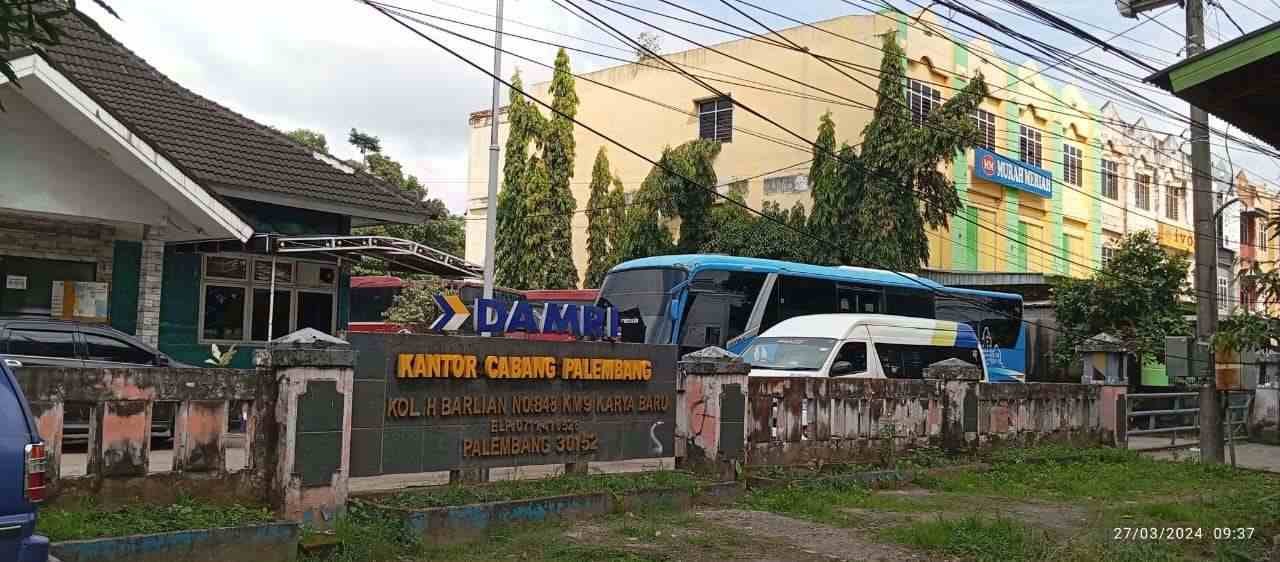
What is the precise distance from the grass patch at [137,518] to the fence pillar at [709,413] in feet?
17.6

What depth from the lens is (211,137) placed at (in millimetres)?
18375

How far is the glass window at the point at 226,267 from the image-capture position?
1738cm

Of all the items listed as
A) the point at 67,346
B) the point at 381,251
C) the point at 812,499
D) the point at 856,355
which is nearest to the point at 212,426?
the point at 67,346

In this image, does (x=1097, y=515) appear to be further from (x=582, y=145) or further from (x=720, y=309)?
(x=582, y=145)

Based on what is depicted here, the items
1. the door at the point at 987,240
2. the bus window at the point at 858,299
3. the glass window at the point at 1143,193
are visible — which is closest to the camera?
the bus window at the point at 858,299

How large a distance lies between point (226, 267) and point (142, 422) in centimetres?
1026

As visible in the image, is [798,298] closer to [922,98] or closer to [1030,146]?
[922,98]

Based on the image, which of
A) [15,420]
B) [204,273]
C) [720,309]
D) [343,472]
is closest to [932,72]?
[720,309]

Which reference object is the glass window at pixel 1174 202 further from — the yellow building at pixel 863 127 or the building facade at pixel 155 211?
the building facade at pixel 155 211

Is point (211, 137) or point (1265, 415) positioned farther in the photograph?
point (1265, 415)

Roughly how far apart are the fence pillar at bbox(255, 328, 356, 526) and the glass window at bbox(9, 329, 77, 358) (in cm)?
533

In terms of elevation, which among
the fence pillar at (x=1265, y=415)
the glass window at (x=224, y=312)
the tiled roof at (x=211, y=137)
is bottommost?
the fence pillar at (x=1265, y=415)

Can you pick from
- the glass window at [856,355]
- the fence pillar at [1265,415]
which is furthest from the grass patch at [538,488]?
the fence pillar at [1265,415]

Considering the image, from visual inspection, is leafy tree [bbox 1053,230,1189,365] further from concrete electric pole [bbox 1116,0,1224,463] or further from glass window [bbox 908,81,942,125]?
concrete electric pole [bbox 1116,0,1224,463]
